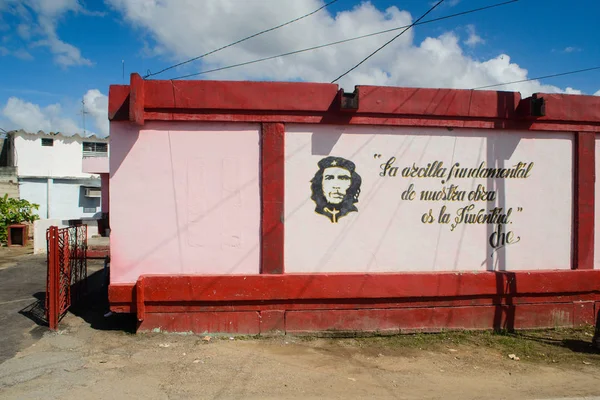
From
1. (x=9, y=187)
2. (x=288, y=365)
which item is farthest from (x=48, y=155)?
(x=288, y=365)

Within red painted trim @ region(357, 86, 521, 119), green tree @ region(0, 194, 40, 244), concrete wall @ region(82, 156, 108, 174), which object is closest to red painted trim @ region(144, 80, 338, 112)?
red painted trim @ region(357, 86, 521, 119)

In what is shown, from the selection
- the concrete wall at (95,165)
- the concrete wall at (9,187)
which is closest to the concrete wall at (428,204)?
the concrete wall at (95,165)

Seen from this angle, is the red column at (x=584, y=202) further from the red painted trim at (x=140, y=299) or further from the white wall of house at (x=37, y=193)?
the white wall of house at (x=37, y=193)

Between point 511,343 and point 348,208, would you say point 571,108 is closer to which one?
point 511,343

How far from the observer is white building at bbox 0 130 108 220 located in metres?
24.9

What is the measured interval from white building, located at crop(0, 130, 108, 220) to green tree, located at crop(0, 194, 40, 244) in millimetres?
6779

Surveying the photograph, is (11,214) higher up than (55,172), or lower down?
lower down

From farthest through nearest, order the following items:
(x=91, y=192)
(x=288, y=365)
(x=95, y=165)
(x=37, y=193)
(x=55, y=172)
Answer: (x=55, y=172)
(x=91, y=192)
(x=37, y=193)
(x=95, y=165)
(x=288, y=365)

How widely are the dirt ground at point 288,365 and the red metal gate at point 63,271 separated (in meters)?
0.30

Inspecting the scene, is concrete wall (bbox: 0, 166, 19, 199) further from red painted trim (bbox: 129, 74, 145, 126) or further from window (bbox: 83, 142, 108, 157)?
red painted trim (bbox: 129, 74, 145, 126)

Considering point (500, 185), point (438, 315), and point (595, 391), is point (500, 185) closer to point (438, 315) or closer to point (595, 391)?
point (438, 315)

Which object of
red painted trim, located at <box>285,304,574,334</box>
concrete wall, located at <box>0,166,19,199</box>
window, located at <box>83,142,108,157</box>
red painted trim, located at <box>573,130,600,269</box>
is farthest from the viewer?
window, located at <box>83,142,108,157</box>

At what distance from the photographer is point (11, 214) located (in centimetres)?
1758

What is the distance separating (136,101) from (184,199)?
5.01ft
